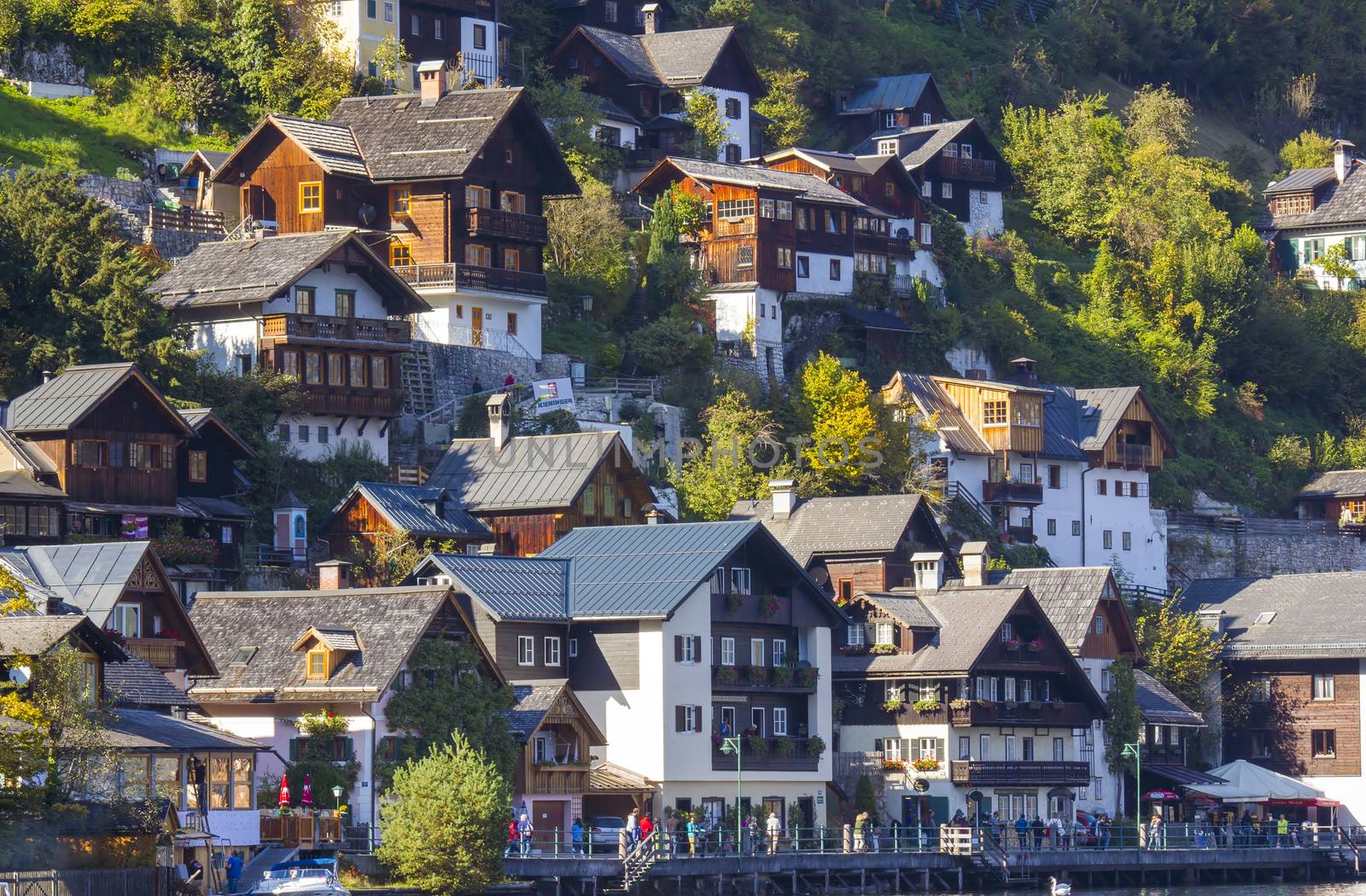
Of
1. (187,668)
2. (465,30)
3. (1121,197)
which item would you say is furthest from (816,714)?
(1121,197)

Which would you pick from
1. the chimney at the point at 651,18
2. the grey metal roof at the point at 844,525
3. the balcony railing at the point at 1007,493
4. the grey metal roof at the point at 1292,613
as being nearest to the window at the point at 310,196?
the grey metal roof at the point at 844,525

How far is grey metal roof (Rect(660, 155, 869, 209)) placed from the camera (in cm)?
11062

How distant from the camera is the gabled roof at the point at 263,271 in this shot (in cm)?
8819

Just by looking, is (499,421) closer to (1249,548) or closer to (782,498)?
(782,498)

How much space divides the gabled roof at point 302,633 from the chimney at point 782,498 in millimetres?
21945

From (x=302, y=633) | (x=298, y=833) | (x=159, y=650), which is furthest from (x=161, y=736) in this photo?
(x=302, y=633)

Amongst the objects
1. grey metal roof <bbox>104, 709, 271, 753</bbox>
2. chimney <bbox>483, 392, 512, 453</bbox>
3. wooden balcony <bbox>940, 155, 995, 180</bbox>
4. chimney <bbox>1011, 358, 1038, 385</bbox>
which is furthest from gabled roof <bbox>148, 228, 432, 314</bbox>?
wooden balcony <bbox>940, 155, 995, 180</bbox>

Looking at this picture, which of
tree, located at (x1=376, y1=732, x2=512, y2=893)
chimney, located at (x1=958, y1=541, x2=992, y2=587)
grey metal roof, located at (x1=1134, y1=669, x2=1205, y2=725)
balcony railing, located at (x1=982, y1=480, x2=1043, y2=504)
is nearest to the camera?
tree, located at (x1=376, y1=732, x2=512, y2=893)

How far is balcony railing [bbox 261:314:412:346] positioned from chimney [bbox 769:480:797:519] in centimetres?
1325

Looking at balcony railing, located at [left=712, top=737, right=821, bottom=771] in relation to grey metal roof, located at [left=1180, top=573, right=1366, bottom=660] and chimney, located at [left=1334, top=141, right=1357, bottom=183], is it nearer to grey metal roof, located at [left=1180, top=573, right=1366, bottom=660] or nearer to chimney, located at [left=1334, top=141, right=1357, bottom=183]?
grey metal roof, located at [left=1180, top=573, right=1366, bottom=660]

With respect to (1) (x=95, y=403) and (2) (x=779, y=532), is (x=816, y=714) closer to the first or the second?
(2) (x=779, y=532)

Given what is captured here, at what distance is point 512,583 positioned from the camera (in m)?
76.8

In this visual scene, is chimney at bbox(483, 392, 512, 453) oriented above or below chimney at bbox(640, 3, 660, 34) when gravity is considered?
below

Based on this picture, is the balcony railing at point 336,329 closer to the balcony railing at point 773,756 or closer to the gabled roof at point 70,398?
the gabled roof at point 70,398
